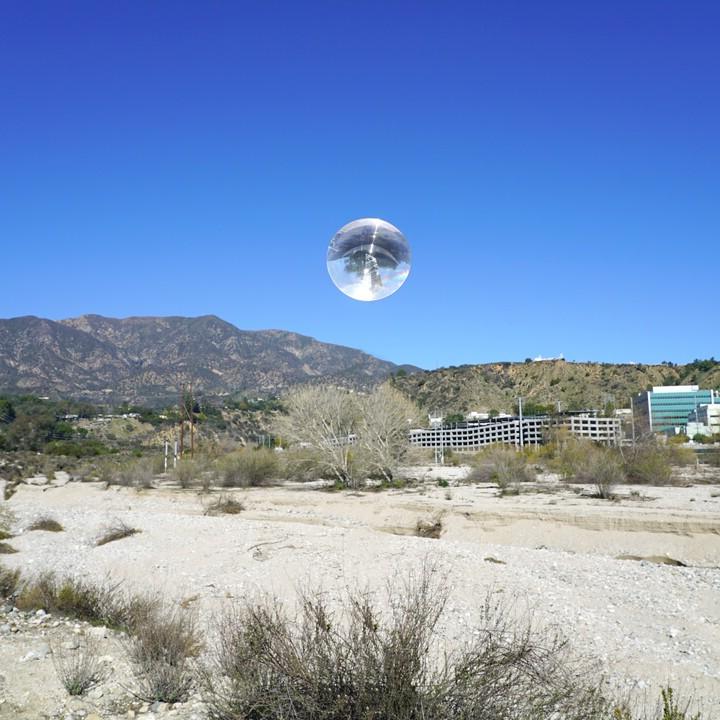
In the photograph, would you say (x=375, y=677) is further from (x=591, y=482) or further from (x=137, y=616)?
(x=591, y=482)

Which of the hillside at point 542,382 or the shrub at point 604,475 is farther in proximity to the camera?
the hillside at point 542,382

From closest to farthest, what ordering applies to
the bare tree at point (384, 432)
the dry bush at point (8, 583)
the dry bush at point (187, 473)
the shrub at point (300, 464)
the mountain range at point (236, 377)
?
the dry bush at point (8, 583) < the bare tree at point (384, 432) < the shrub at point (300, 464) < the dry bush at point (187, 473) < the mountain range at point (236, 377)

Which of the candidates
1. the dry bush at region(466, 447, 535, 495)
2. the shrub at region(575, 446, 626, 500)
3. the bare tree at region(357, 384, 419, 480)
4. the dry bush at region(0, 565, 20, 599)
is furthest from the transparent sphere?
the bare tree at region(357, 384, 419, 480)

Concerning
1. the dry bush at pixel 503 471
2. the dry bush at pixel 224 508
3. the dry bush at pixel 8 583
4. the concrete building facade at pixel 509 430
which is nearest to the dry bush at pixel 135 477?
the dry bush at pixel 224 508

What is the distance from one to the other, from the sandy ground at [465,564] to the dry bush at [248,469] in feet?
48.2

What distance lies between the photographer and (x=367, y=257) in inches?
388

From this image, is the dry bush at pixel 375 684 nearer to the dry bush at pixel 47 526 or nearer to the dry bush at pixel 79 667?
the dry bush at pixel 79 667

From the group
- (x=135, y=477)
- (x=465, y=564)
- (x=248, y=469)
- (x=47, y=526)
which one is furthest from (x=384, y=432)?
(x=465, y=564)

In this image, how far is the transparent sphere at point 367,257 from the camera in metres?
9.84

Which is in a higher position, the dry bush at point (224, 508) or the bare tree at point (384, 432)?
the bare tree at point (384, 432)

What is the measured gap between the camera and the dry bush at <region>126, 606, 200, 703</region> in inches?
294

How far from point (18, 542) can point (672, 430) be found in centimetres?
11013

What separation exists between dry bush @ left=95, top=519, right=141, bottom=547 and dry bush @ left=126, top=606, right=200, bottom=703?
12.4 m

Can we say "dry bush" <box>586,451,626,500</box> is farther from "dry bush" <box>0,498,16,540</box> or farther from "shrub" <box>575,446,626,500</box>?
"dry bush" <box>0,498,16,540</box>
